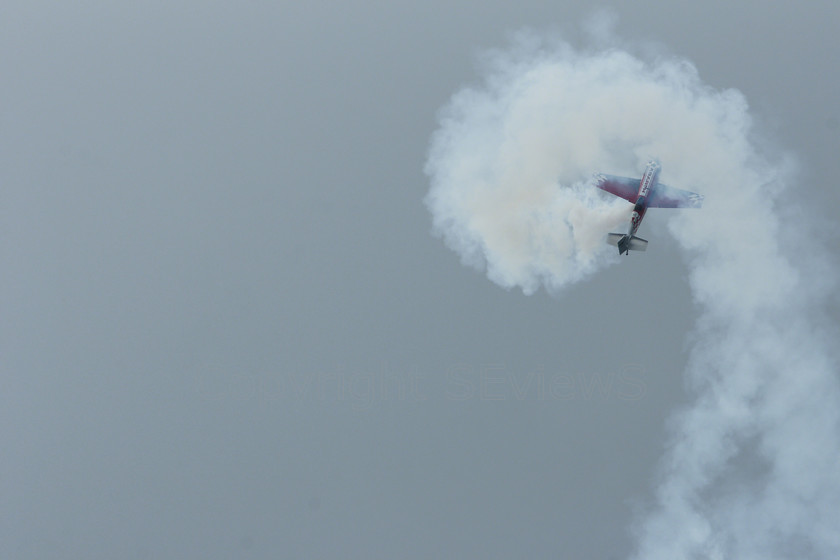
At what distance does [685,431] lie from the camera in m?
63.0

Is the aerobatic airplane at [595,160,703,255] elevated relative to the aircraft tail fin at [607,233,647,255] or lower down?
elevated

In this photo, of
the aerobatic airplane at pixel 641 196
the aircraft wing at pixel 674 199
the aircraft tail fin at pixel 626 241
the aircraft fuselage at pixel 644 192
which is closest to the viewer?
the aircraft tail fin at pixel 626 241

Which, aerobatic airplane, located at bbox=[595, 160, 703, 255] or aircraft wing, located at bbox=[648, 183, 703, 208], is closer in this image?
aerobatic airplane, located at bbox=[595, 160, 703, 255]

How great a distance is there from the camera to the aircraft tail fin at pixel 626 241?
180 feet

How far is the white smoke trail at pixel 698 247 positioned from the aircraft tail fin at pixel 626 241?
6.72 ft

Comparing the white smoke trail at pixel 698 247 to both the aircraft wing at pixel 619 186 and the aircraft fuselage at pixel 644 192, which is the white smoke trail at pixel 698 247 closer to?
the aircraft wing at pixel 619 186

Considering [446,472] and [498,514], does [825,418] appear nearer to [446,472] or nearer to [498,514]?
[498,514]

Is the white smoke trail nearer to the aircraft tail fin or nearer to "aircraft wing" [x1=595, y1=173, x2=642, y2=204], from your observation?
"aircraft wing" [x1=595, y1=173, x2=642, y2=204]

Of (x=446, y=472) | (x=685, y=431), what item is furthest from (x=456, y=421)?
(x=685, y=431)

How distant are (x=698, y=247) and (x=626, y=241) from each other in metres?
14.1

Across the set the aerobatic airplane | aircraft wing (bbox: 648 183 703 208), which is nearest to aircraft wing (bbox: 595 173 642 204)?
the aerobatic airplane

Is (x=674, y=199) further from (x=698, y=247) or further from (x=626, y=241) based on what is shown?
(x=698, y=247)

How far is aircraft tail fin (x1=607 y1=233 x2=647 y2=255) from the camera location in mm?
54938

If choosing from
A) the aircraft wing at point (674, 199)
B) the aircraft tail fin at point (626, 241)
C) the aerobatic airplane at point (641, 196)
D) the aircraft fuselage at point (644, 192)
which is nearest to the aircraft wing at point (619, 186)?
the aerobatic airplane at point (641, 196)
